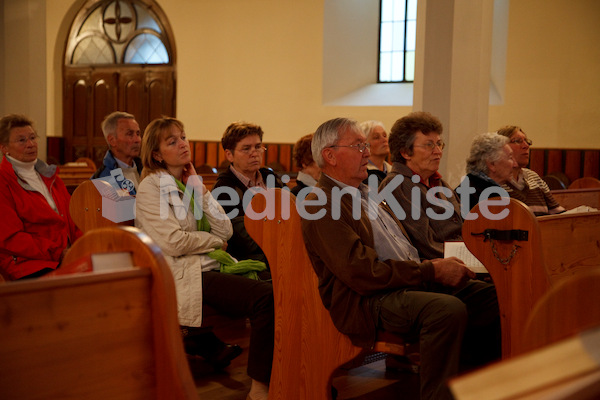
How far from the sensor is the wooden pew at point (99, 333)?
4.06 ft

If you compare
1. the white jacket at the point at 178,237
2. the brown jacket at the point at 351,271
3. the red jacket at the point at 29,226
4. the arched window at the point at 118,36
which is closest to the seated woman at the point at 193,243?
the white jacket at the point at 178,237

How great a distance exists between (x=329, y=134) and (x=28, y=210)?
173 centimetres

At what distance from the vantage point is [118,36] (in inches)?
456

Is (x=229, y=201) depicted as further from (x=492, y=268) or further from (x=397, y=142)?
(x=492, y=268)

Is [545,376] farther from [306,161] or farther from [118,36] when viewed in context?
[118,36]

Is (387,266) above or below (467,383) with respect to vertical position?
below

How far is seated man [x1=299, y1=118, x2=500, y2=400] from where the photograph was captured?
2328 mm

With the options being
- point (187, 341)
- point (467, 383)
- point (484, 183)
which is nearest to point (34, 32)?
point (187, 341)

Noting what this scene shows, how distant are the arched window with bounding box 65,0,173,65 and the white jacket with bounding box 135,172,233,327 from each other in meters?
8.63

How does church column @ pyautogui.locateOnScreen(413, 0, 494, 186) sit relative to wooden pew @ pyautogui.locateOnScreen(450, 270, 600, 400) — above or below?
above

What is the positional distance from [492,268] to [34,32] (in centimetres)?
613

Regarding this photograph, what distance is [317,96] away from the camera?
32.5 feet

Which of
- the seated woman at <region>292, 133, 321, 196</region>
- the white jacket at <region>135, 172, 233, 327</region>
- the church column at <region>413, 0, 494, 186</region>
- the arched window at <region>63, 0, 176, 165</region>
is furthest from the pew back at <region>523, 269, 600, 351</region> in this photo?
the arched window at <region>63, 0, 176, 165</region>

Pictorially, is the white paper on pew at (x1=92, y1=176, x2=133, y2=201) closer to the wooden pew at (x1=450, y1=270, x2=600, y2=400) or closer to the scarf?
the scarf
